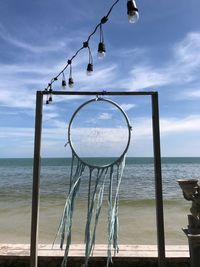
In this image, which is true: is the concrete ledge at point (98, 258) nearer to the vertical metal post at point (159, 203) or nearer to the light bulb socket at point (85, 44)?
the vertical metal post at point (159, 203)

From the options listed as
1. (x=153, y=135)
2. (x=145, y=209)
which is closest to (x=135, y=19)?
(x=153, y=135)

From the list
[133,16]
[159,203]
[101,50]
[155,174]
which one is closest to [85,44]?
[101,50]

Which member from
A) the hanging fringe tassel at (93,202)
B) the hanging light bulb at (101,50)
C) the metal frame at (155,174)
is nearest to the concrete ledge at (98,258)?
the hanging fringe tassel at (93,202)

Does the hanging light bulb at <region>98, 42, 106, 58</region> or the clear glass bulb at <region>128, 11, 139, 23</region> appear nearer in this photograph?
the clear glass bulb at <region>128, 11, 139, 23</region>

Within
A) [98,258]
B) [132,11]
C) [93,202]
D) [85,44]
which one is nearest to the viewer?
[132,11]

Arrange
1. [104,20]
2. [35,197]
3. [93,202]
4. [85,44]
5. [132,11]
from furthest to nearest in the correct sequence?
[93,202] < [35,197] < [85,44] < [104,20] < [132,11]

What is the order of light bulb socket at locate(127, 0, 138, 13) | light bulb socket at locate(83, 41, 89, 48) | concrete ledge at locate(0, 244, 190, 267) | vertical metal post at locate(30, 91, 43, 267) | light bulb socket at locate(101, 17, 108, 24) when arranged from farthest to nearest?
concrete ledge at locate(0, 244, 190, 267) → vertical metal post at locate(30, 91, 43, 267) → light bulb socket at locate(83, 41, 89, 48) → light bulb socket at locate(101, 17, 108, 24) → light bulb socket at locate(127, 0, 138, 13)

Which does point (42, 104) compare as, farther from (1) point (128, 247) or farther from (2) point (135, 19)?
(1) point (128, 247)

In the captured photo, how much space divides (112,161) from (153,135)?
477 mm

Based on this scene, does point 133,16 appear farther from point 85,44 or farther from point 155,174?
point 155,174

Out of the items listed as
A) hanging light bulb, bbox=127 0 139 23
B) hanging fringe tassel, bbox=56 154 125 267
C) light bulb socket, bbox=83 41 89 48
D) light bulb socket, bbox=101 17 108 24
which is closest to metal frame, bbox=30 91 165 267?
hanging fringe tassel, bbox=56 154 125 267

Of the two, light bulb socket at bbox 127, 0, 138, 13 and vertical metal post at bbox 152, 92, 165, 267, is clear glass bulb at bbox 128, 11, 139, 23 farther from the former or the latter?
vertical metal post at bbox 152, 92, 165, 267

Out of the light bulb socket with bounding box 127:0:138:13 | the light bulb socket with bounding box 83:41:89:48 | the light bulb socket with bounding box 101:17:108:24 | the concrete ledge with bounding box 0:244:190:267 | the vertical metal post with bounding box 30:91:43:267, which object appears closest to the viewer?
the light bulb socket with bounding box 127:0:138:13

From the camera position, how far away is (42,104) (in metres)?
3.16
